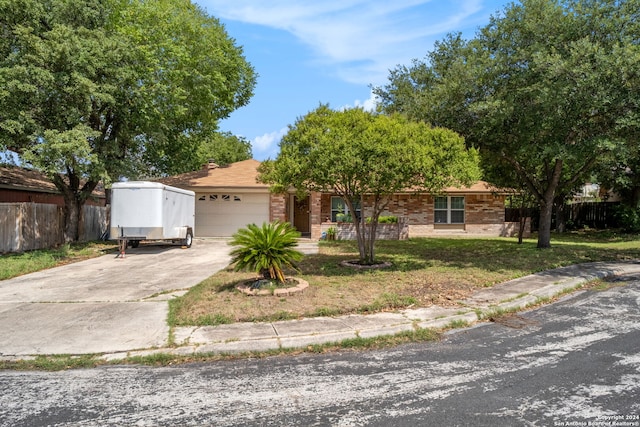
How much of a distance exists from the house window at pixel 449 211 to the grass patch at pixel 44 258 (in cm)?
1585

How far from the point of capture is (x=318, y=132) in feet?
30.3

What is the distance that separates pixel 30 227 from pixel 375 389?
1690 cm

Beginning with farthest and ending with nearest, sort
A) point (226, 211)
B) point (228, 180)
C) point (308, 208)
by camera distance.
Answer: point (308, 208) → point (228, 180) → point (226, 211)

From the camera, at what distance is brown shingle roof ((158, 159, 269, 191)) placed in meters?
20.8

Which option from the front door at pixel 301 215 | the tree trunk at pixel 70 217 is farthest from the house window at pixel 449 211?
the tree trunk at pixel 70 217

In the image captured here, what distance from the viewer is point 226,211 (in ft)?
70.7

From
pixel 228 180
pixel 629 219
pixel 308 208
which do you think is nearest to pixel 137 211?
pixel 228 180

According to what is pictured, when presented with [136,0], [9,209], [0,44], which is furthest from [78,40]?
[9,209]

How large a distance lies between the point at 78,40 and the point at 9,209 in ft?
21.6

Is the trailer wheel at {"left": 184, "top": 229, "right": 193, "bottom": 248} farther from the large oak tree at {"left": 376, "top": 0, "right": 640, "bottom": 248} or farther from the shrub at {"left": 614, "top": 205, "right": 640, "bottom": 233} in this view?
the shrub at {"left": 614, "top": 205, "right": 640, "bottom": 233}

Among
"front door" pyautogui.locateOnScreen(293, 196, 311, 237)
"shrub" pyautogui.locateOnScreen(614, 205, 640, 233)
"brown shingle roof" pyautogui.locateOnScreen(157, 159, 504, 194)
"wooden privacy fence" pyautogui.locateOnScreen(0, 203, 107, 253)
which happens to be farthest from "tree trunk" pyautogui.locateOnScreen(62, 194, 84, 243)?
"shrub" pyautogui.locateOnScreen(614, 205, 640, 233)

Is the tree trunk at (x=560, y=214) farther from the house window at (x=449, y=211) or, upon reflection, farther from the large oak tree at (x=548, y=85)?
the large oak tree at (x=548, y=85)

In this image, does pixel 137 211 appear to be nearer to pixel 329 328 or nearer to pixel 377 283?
pixel 377 283

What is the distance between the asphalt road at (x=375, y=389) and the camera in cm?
357
